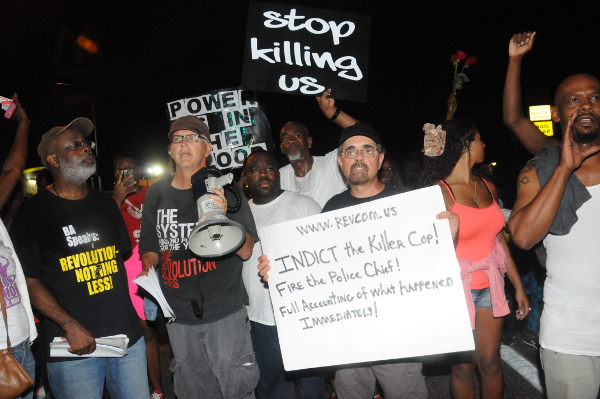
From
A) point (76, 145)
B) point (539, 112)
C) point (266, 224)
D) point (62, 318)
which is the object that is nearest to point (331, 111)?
point (266, 224)

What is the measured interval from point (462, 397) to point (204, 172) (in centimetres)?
251

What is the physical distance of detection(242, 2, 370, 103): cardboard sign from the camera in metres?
3.89

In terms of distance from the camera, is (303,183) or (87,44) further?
(87,44)

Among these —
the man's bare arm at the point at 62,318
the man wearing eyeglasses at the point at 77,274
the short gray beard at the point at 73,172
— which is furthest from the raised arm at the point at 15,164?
the man's bare arm at the point at 62,318

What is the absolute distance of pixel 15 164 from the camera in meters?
2.97

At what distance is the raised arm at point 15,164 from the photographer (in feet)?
9.42

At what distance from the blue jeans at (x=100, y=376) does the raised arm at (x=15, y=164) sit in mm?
1106

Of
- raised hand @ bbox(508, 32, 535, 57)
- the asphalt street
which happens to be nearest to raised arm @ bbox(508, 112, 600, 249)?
raised hand @ bbox(508, 32, 535, 57)

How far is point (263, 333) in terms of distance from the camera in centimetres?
340

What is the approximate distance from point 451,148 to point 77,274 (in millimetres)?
2744

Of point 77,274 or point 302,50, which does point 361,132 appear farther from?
point 77,274

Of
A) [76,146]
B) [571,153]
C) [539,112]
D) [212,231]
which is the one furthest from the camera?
[539,112]

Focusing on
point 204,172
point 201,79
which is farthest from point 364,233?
point 201,79

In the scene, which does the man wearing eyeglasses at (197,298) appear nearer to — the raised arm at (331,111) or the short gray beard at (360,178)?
the short gray beard at (360,178)
